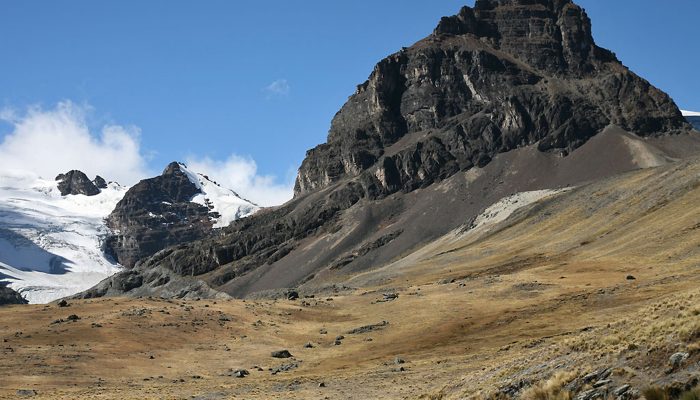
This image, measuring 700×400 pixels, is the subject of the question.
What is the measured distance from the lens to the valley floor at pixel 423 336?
26.1 m

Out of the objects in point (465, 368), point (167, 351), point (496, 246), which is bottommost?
point (465, 368)

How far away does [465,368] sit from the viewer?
4791 centimetres

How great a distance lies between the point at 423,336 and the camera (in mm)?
69875

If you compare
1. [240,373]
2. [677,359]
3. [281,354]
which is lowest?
[677,359]

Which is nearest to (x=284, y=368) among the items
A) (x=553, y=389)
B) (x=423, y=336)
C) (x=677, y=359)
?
(x=423, y=336)

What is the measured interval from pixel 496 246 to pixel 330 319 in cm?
7916

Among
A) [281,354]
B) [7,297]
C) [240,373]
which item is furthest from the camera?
[7,297]

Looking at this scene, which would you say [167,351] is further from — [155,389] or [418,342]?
[418,342]

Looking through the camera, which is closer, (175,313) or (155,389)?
(155,389)

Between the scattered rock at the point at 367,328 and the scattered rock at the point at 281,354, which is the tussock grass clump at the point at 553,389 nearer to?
the scattered rock at the point at 281,354

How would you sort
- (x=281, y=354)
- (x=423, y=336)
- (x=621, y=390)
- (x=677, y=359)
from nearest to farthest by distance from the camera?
(x=621, y=390) → (x=677, y=359) → (x=281, y=354) → (x=423, y=336)

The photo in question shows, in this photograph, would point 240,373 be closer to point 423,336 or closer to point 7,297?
point 423,336

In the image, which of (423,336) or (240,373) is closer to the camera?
(240,373)

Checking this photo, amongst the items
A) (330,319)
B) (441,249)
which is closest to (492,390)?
(330,319)
